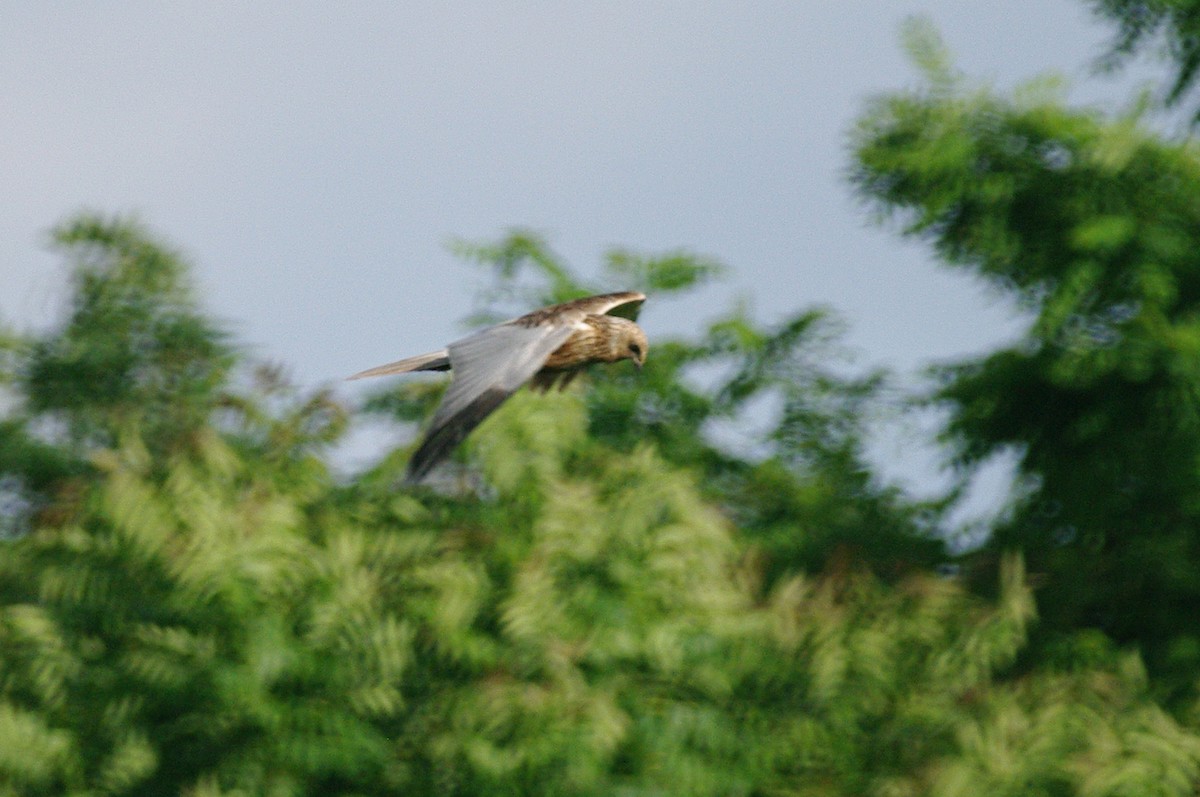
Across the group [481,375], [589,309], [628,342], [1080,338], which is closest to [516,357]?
[481,375]

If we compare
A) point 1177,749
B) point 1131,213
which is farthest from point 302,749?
point 1131,213

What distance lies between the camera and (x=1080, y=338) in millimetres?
9500

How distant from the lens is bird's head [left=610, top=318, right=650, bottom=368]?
7047mm

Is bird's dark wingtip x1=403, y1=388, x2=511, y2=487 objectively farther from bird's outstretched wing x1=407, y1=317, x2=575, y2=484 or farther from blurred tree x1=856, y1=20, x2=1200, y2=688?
blurred tree x1=856, y1=20, x2=1200, y2=688

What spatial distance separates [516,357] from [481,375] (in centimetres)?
23

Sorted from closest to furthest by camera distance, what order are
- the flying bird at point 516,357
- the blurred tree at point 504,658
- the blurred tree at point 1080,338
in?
the flying bird at point 516,357, the blurred tree at point 504,658, the blurred tree at point 1080,338

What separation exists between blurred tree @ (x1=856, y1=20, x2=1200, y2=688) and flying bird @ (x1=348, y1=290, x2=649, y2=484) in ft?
8.91

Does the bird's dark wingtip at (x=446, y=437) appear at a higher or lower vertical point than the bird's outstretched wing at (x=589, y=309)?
lower

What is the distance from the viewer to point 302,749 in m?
7.00

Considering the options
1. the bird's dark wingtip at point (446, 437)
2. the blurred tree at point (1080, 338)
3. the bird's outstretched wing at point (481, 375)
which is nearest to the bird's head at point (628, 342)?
the bird's outstretched wing at point (481, 375)

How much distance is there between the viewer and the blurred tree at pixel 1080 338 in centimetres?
911

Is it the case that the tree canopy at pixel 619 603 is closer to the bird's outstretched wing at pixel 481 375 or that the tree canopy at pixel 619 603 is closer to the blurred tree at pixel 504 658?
the blurred tree at pixel 504 658

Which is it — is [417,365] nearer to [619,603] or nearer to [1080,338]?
[619,603]

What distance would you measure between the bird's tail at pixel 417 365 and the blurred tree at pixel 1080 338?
10.9 feet
